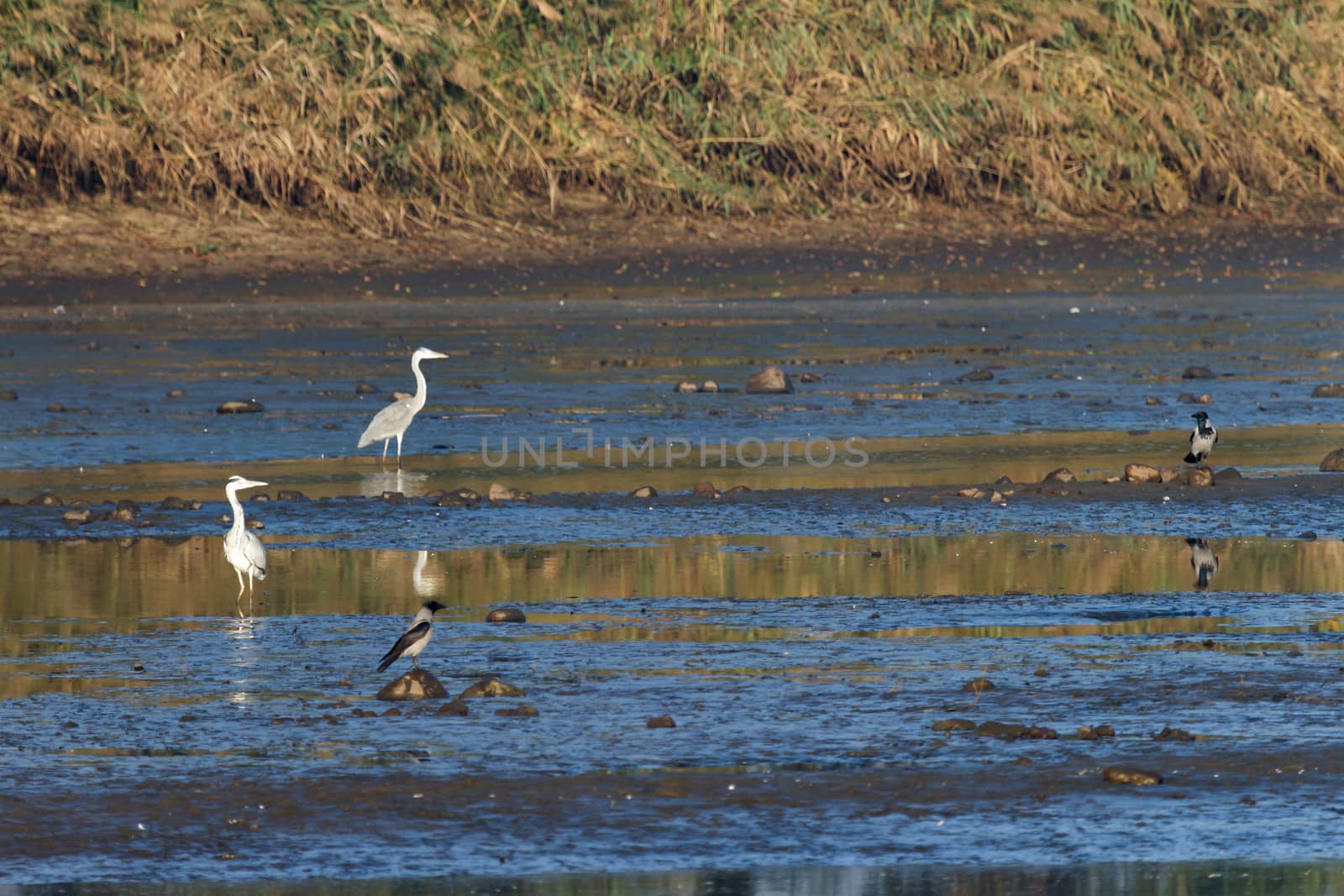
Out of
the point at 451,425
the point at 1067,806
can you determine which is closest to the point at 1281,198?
the point at 451,425

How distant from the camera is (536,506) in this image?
12.0m

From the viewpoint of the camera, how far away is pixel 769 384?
55.0 ft

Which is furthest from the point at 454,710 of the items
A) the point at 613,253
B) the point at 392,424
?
the point at 613,253

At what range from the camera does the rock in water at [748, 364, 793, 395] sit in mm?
16766

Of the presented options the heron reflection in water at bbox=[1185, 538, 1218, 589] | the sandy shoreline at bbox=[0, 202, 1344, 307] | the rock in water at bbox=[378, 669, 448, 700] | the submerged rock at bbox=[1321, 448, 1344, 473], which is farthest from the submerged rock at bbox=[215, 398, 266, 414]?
the rock in water at bbox=[378, 669, 448, 700]

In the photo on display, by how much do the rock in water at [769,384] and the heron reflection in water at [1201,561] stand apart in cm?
614

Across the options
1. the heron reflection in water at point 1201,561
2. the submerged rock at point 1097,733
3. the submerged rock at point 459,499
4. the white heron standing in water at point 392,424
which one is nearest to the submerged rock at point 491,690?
the submerged rock at point 1097,733

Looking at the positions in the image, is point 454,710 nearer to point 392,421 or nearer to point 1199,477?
point 1199,477

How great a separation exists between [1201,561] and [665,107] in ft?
66.0

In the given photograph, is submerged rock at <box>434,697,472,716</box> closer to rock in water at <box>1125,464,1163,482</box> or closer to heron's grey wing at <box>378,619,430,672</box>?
heron's grey wing at <box>378,619,430,672</box>

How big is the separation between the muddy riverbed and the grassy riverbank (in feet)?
A: 25.4

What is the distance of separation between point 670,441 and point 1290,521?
4.34 m

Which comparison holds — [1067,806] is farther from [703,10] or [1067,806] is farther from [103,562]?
[703,10]

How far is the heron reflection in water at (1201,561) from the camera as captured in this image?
9.80 m
